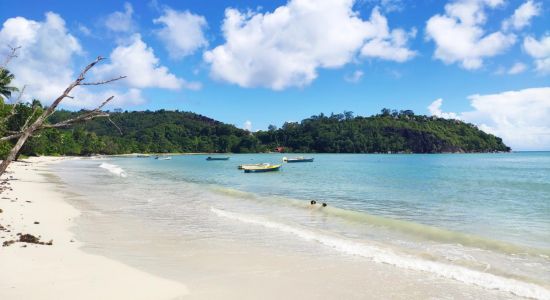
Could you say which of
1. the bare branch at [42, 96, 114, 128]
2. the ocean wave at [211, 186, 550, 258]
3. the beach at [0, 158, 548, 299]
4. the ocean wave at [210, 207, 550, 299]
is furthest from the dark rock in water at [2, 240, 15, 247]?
the ocean wave at [211, 186, 550, 258]

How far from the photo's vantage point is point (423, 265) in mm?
11406

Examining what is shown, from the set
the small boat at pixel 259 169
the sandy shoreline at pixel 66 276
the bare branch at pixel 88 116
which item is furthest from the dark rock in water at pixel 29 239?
the small boat at pixel 259 169

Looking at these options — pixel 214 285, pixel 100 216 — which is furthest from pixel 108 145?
pixel 214 285

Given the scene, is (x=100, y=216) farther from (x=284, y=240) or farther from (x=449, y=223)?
(x=449, y=223)

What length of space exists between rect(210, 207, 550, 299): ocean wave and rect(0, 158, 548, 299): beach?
0.08 ft

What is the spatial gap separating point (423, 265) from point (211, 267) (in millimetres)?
5858

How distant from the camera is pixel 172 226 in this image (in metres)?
17.0

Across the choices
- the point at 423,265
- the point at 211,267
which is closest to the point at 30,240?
the point at 211,267

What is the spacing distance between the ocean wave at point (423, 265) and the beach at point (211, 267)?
1.0 inches

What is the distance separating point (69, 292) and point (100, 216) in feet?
37.8

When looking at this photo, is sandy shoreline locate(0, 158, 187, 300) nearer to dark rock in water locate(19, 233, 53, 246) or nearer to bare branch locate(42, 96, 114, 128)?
dark rock in water locate(19, 233, 53, 246)

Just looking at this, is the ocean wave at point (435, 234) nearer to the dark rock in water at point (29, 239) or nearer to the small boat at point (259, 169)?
the dark rock in water at point (29, 239)

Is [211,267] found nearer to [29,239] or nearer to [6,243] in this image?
[29,239]

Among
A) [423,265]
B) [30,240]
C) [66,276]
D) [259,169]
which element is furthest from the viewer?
[259,169]
